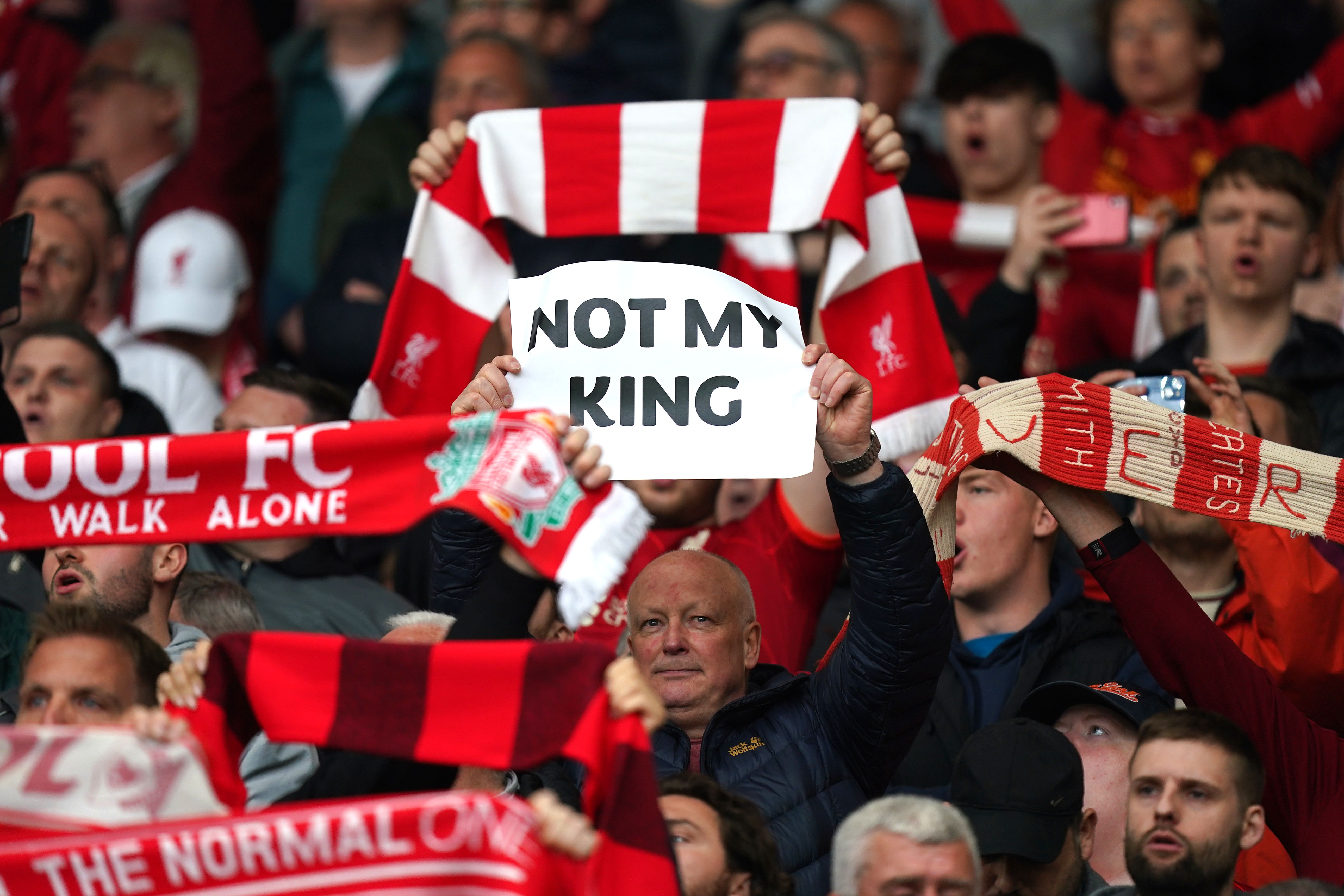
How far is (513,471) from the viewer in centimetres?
362

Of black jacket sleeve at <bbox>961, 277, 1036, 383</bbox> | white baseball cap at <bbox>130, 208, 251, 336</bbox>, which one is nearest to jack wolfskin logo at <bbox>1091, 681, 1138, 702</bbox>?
black jacket sleeve at <bbox>961, 277, 1036, 383</bbox>

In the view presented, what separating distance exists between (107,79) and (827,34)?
354 centimetres

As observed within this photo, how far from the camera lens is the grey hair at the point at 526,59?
781 cm

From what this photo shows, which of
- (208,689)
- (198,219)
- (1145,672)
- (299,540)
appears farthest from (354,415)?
(198,219)

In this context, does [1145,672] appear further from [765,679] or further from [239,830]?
[239,830]

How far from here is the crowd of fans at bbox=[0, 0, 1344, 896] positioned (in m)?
4.27

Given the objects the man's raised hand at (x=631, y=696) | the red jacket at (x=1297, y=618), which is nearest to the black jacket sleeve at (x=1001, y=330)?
the red jacket at (x=1297, y=618)

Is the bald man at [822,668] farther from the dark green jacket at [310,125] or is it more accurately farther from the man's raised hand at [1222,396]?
the dark green jacket at [310,125]

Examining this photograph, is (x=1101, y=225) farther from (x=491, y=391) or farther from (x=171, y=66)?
(x=171, y=66)

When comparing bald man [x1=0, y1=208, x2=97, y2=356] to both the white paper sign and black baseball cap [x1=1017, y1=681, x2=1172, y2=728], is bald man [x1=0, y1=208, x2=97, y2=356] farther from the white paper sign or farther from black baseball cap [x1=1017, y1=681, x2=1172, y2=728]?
black baseball cap [x1=1017, y1=681, x2=1172, y2=728]

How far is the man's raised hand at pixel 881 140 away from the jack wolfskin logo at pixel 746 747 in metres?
1.82

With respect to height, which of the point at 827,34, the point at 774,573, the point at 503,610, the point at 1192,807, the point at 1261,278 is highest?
the point at 827,34

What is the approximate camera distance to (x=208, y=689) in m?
3.77

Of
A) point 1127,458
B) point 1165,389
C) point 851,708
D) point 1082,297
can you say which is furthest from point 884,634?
point 1082,297
